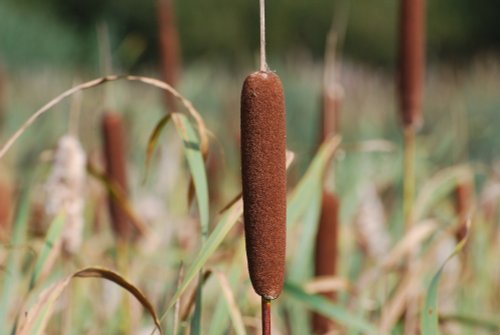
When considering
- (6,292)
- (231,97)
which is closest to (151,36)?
(231,97)

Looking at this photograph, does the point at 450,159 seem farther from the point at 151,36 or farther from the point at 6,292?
the point at 151,36

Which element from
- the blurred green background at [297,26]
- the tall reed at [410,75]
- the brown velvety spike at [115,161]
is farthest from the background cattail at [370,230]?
the blurred green background at [297,26]

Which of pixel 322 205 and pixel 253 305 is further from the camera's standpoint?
pixel 253 305

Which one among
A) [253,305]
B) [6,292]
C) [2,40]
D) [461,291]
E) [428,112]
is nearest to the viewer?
[6,292]

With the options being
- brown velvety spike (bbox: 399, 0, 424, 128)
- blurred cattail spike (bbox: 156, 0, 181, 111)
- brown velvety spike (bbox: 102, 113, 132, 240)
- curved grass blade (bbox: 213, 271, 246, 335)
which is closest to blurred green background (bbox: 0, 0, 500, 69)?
blurred cattail spike (bbox: 156, 0, 181, 111)

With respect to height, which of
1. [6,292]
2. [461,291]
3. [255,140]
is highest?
[255,140]

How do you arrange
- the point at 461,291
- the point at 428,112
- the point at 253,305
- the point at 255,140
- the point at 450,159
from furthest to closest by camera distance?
the point at 428,112 < the point at 450,159 < the point at 461,291 < the point at 253,305 < the point at 255,140
